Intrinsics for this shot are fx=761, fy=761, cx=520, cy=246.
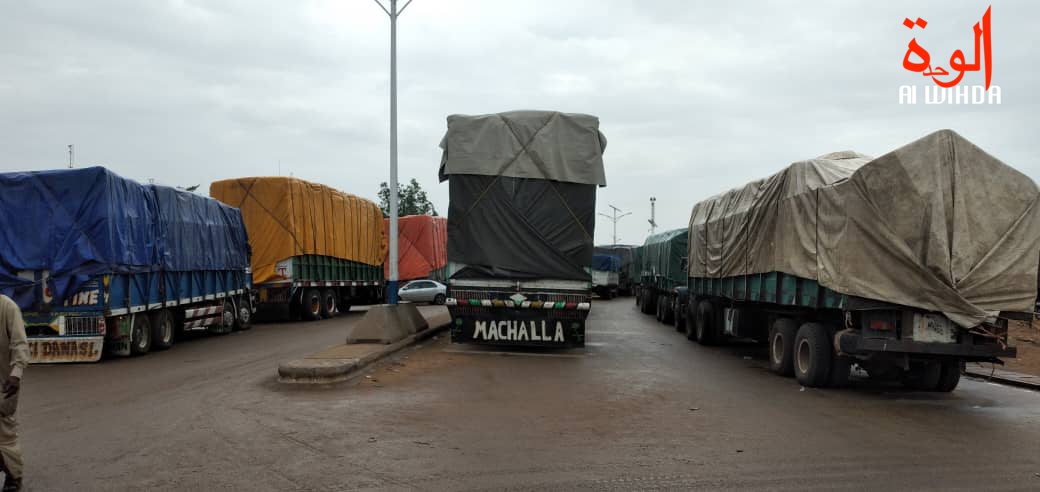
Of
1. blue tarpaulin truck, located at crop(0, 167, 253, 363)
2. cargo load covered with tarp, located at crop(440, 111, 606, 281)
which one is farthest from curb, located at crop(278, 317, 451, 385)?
blue tarpaulin truck, located at crop(0, 167, 253, 363)

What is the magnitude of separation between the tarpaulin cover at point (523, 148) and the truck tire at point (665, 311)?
423 inches

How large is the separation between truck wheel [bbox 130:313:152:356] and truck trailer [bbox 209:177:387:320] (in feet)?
24.1

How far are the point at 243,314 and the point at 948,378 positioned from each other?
53.2 feet

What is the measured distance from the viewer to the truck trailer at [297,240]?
69.9 ft

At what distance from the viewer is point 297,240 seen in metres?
21.6

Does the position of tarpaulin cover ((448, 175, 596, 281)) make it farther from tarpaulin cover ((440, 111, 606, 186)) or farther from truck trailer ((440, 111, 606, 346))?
tarpaulin cover ((440, 111, 606, 186))

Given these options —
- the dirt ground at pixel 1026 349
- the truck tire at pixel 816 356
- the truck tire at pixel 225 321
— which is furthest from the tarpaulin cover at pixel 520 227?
the truck tire at pixel 225 321

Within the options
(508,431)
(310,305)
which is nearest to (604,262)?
(310,305)

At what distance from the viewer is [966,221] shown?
9.09 metres

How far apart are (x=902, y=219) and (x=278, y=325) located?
17141 millimetres

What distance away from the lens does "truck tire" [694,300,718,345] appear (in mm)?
17047

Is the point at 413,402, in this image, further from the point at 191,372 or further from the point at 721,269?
the point at 721,269

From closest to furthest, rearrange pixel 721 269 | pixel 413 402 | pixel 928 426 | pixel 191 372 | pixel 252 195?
pixel 928 426 → pixel 413 402 → pixel 191 372 → pixel 721 269 → pixel 252 195

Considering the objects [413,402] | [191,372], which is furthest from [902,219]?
[191,372]
